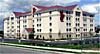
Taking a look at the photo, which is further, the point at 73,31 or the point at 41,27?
the point at 41,27

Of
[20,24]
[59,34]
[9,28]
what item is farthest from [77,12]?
[9,28]

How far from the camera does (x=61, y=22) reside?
67812mm

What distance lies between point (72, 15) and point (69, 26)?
3.40 metres

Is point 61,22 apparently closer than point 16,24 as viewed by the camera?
Yes

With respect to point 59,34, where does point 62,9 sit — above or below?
above

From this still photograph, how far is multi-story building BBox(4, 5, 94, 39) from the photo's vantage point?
6078 centimetres

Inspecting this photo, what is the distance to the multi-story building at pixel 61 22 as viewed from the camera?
60781mm

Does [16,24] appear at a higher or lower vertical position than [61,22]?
higher

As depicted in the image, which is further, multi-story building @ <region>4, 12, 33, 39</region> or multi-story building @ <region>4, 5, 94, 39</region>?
multi-story building @ <region>4, 12, 33, 39</region>

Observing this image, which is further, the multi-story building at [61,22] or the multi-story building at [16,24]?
the multi-story building at [16,24]

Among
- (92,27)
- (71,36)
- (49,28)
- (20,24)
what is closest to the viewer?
(92,27)

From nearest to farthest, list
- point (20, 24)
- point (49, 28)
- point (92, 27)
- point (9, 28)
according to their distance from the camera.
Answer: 1. point (92, 27)
2. point (49, 28)
3. point (20, 24)
4. point (9, 28)

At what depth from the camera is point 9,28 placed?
9044cm

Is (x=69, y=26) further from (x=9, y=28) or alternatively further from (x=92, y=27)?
(x=9, y=28)
